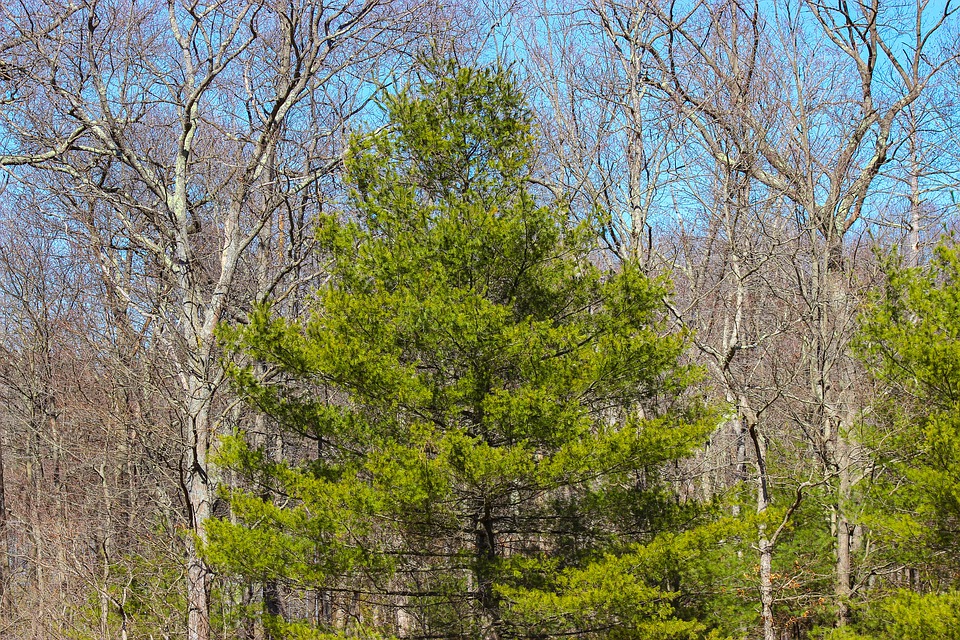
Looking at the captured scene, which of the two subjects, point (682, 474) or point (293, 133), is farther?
point (293, 133)

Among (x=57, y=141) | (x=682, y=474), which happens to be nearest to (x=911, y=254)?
(x=682, y=474)

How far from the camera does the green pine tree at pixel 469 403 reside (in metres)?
6.62

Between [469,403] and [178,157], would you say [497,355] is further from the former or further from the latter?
[178,157]

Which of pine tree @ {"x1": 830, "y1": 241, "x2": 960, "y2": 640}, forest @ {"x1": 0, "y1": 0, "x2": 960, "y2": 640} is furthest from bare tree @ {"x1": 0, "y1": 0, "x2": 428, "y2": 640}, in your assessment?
pine tree @ {"x1": 830, "y1": 241, "x2": 960, "y2": 640}

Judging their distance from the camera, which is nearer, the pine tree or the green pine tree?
the green pine tree

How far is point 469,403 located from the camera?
7.10 meters

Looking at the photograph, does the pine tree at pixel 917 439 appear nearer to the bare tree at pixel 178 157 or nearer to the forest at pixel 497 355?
the forest at pixel 497 355

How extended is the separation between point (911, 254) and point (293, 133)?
31.8 feet

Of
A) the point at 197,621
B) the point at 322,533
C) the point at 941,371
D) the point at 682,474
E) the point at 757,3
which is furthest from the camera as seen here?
the point at 757,3

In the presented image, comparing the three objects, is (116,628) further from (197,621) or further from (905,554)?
(905,554)

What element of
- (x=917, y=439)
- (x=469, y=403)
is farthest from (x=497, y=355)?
(x=917, y=439)

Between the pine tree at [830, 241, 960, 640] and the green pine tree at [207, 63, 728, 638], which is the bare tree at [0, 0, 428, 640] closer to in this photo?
the green pine tree at [207, 63, 728, 638]

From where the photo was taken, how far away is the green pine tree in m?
6.62

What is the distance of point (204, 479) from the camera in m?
8.91
